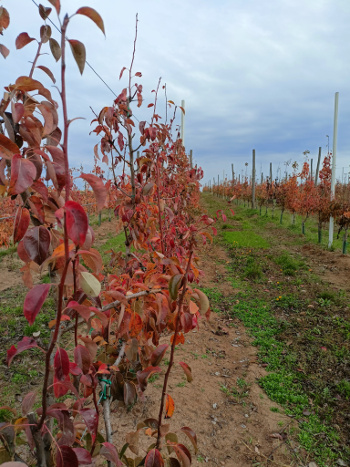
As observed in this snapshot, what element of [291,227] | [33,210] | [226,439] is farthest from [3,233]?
[291,227]

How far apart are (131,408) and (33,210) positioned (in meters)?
2.35

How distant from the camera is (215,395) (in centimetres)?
298

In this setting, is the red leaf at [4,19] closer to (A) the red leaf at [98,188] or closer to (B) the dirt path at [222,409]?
(A) the red leaf at [98,188]

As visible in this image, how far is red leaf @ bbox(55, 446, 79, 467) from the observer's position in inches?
29.3

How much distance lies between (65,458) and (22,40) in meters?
1.18

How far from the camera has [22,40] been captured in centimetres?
90

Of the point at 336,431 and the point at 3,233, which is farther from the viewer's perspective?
the point at 3,233

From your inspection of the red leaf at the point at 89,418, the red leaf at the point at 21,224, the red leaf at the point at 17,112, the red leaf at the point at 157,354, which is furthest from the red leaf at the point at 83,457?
the red leaf at the point at 17,112

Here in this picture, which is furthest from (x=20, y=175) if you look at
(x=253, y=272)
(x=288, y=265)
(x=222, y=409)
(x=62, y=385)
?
(x=288, y=265)

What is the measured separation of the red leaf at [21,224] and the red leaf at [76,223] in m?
0.23

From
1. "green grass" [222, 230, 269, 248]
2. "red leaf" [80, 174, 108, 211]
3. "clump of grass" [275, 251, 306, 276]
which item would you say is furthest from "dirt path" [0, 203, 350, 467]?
"green grass" [222, 230, 269, 248]

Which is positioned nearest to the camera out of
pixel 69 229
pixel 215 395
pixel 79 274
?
pixel 69 229

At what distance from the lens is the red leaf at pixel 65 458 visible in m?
0.74

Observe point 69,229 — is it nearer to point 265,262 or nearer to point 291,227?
point 265,262
